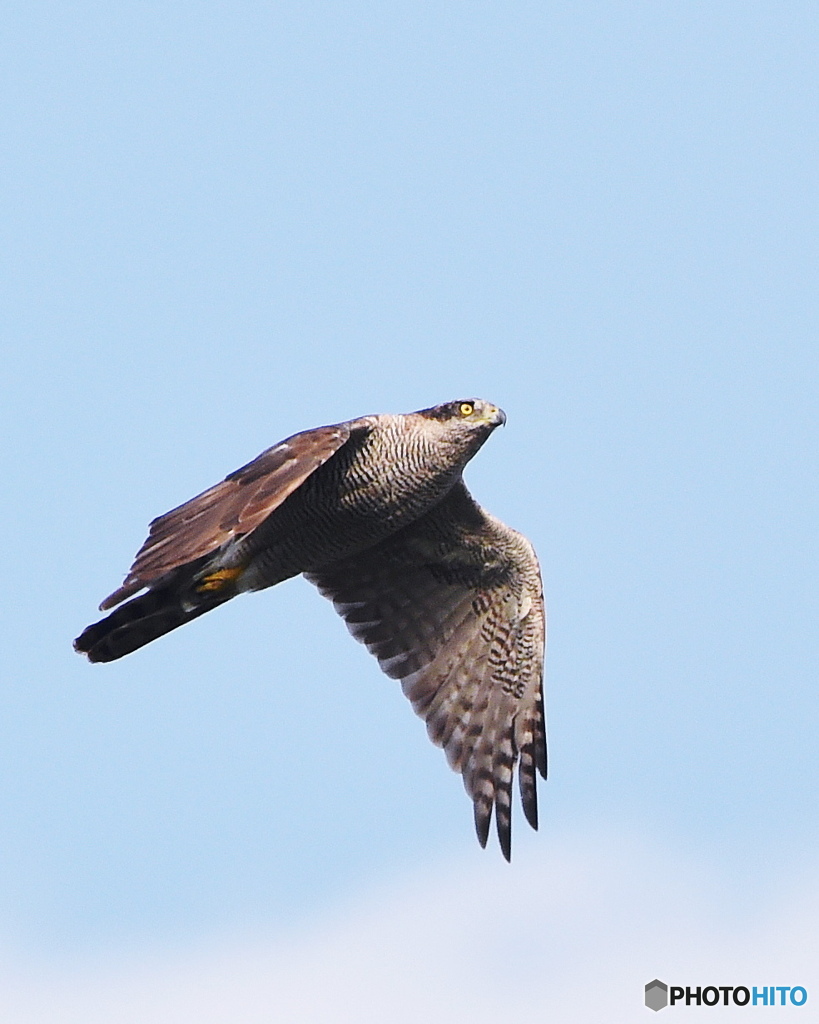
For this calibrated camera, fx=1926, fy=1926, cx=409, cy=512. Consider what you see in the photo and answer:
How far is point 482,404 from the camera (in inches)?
518

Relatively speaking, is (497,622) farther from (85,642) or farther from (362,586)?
(85,642)

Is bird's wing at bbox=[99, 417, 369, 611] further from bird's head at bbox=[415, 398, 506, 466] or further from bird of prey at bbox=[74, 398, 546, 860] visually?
bird's head at bbox=[415, 398, 506, 466]

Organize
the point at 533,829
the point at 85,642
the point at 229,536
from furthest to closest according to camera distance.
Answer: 1. the point at 533,829
2. the point at 85,642
3. the point at 229,536

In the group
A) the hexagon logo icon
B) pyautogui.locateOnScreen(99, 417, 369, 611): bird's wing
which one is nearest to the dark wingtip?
the hexagon logo icon

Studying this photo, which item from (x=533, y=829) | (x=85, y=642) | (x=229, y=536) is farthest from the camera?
(x=533, y=829)

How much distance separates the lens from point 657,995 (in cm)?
1470

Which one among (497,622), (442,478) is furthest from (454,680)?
(442,478)

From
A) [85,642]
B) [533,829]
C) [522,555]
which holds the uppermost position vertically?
[522,555]

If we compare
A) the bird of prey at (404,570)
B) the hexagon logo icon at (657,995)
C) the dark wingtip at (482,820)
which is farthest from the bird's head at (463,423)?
the hexagon logo icon at (657,995)

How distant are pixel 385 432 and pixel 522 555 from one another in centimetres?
205

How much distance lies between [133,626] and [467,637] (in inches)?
117

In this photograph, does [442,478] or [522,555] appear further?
[522,555]

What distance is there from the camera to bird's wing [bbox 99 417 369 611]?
11.5 meters

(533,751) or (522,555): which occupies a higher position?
(522,555)
